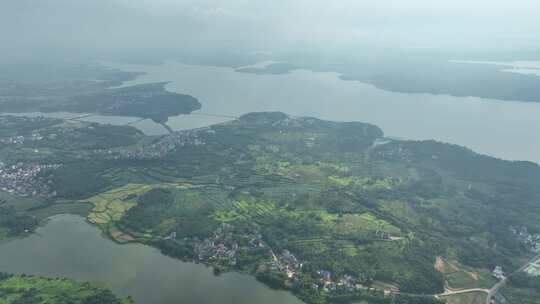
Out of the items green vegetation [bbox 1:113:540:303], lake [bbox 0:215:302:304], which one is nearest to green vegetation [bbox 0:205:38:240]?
lake [bbox 0:215:302:304]

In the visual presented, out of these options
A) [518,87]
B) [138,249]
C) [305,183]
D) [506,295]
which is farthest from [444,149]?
[518,87]

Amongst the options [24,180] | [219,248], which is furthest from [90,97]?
[219,248]

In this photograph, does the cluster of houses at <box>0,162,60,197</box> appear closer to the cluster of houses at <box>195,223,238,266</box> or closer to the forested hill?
the cluster of houses at <box>195,223,238,266</box>

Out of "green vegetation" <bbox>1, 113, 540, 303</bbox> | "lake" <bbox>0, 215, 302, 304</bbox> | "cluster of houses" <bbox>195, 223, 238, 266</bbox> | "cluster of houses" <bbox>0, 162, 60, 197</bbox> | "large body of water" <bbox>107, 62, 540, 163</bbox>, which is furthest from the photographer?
"large body of water" <bbox>107, 62, 540, 163</bbox>

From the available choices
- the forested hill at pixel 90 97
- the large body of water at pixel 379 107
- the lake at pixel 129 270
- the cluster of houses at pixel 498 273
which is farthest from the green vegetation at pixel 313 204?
the forested hill at pixel 90 97

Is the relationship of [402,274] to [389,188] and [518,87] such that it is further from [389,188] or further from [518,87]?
[518,87]
